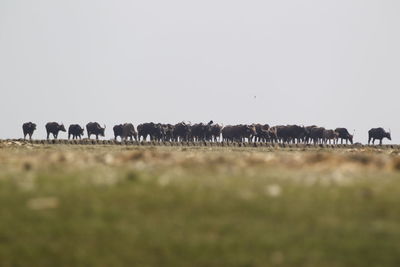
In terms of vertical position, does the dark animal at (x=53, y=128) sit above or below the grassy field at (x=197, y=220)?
above

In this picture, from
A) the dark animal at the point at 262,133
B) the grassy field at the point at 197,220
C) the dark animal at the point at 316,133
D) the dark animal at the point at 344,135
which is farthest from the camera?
the dark animal at the point at 344,135

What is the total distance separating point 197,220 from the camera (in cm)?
1376

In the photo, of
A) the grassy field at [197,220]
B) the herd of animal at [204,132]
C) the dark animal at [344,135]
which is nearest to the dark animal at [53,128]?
the herd of animal at [204,132]

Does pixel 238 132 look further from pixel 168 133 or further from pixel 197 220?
pixel 197 220

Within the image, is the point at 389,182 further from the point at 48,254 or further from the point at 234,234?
the point at 48,254

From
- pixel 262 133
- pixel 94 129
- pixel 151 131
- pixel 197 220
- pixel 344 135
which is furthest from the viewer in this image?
pixel 344 135

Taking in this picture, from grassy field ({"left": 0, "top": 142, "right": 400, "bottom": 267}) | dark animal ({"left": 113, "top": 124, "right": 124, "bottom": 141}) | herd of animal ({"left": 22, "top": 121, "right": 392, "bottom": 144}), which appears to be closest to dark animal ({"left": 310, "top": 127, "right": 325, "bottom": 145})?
herd of animal ({"left": 22, "top": 121, "right": 392, "bottom": 144})

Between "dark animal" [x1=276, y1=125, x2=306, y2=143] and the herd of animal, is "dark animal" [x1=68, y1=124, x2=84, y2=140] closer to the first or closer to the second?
the herd of animal

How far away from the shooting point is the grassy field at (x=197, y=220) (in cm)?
1283

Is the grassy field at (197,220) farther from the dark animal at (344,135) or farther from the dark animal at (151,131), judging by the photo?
the dark animal at (344,135)

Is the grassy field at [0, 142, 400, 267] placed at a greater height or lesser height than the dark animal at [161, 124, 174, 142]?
lesser

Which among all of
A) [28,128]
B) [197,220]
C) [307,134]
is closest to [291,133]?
[307,134]

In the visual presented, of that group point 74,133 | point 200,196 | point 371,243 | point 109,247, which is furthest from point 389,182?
point 74,133

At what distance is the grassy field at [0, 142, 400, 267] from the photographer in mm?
12828
